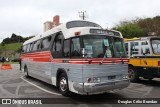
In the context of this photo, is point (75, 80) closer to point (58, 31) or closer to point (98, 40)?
point (98, 40)

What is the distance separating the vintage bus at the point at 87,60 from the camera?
8.56 m

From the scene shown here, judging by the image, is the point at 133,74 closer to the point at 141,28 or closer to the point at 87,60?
the point at 87,60

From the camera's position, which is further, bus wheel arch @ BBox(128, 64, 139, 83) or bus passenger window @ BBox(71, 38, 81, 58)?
bus wheel arch @ BBox(128, 64, 139, 83)

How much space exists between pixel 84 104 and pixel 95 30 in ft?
9.03

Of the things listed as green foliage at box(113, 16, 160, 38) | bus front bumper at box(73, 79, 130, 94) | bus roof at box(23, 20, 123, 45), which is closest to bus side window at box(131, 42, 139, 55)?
bus roof at box(23, 20, 123, 45)

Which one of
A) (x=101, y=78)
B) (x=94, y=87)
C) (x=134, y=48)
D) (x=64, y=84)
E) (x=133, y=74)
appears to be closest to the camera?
(x=94, y=87)

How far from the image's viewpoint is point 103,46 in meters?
9.08

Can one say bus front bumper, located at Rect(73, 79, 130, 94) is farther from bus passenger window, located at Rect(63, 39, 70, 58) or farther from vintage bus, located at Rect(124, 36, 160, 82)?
vintage bus, located at Rect(124, 36, 160, 82)

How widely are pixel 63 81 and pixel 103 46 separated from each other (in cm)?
225

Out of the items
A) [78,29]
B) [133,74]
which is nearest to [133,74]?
[133,74]

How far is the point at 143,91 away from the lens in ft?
36.6

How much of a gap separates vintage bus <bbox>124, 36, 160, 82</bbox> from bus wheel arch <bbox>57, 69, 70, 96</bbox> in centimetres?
477

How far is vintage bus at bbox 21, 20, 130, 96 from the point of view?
8.56m

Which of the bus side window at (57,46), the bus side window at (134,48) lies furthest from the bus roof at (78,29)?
the bus side window at (134,48)
